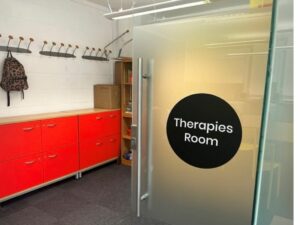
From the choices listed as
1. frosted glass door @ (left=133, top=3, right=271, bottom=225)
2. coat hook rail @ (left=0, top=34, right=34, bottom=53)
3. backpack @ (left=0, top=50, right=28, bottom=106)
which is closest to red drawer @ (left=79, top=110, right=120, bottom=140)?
backpack @ (left=0, top=50, right=28, bottom=106)

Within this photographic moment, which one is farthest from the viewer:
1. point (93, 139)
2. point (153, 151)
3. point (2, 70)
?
point (93, 139)

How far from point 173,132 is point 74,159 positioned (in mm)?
2618

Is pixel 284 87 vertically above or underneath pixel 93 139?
above

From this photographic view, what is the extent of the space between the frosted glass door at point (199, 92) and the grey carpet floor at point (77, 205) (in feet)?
3.21

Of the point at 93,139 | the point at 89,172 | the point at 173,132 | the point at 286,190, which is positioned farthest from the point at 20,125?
the point at 286,190

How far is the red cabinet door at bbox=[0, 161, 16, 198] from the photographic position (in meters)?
2.59

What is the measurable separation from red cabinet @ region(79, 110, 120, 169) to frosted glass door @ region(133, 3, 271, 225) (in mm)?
2333

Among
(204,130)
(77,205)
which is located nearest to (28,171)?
(77,205)

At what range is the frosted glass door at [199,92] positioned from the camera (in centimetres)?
94

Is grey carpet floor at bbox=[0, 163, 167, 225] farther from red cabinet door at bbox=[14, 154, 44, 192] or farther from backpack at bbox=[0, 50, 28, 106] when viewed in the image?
backpack at bbox=[0, 50, 28, 106]

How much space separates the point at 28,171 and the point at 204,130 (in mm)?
2589

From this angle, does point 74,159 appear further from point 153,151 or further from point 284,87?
point 284,87

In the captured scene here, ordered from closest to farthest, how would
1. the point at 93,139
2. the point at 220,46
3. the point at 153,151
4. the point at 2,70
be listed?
the point at 220,46, the point at 153,151, the point at 2,70, the point at 93,139

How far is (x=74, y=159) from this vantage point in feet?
11.2
